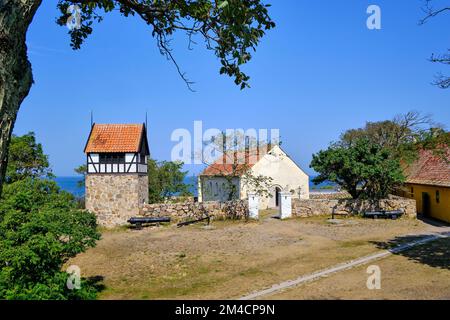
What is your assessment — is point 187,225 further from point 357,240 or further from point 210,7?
point 210,7

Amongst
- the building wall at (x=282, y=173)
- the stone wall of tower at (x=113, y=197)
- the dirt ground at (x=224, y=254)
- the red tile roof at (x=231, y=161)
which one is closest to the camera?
the dirt ground at (x=224, y=254)

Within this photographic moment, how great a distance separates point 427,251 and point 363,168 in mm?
10309

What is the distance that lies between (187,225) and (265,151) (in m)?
15.8

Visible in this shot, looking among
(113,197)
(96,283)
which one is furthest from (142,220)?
(96,283)

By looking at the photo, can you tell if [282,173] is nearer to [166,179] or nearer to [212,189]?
[212,189]

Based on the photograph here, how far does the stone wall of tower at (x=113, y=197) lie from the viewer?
2447cm

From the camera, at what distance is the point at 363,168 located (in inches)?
932

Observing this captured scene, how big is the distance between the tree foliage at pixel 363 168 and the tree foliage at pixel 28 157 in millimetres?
20430

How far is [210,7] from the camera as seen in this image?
485cm

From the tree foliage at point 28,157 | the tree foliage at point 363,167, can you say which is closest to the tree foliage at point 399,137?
the tree foliage at point 363,167

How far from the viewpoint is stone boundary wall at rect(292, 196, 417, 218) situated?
922 inches

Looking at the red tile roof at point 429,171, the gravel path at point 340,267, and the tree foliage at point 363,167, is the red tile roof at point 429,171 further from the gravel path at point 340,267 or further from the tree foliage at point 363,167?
the gravel path at point 340,267
